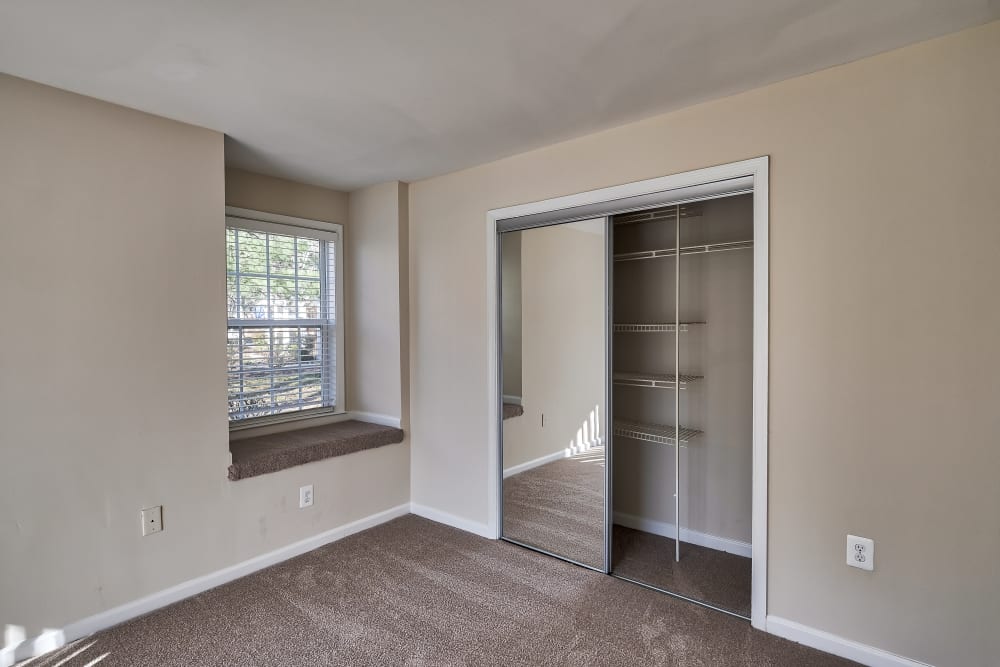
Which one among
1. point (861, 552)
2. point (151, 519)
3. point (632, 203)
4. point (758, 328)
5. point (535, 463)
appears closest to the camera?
point (861, 552)

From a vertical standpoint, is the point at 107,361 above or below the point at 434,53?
below

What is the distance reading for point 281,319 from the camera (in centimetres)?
352

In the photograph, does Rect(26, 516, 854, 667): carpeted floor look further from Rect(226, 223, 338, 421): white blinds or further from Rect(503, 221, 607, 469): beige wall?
Rect(226, 223, 338, 421): white blinds

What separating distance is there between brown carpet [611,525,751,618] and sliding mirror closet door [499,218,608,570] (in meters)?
0.21

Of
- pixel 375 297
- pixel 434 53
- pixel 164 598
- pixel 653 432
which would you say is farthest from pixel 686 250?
pixel 164 598

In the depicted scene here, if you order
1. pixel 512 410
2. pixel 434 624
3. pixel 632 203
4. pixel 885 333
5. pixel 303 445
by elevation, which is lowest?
pixel 434 624

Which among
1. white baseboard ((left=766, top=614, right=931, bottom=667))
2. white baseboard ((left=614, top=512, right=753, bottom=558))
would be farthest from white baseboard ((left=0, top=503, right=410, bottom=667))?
white baseboard ((left=766, top=614, right=931, bottom=667))

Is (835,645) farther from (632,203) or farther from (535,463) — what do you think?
(632,203)

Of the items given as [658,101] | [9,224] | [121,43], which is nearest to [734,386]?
[658,101]

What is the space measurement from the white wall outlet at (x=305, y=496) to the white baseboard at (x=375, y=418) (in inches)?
28.0

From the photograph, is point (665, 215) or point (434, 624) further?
point (665, 215)

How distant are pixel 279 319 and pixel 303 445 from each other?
34.8 inches

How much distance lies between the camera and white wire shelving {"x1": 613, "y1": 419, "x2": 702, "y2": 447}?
3.02 meters

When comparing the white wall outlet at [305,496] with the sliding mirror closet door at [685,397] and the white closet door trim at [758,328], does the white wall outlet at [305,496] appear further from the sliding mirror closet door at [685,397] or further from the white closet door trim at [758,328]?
the white closet door trim at [758,328]
